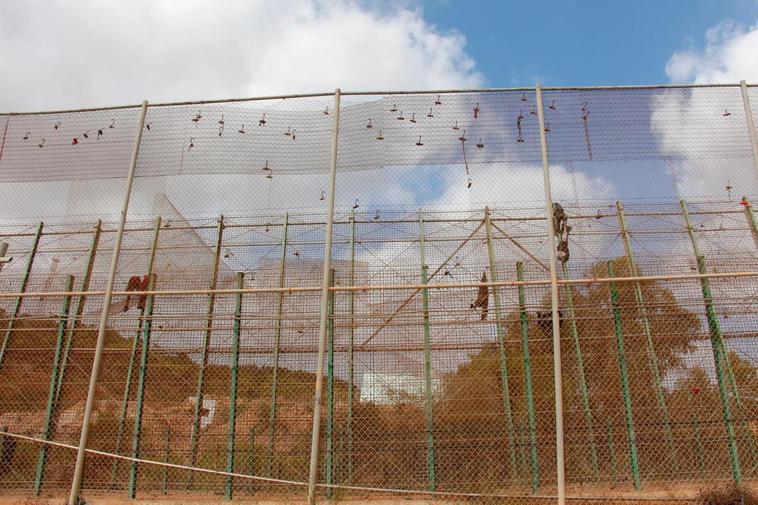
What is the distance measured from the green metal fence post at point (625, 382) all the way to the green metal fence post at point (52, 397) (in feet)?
23.2

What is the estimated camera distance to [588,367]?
7230 mm

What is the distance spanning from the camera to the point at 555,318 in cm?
443

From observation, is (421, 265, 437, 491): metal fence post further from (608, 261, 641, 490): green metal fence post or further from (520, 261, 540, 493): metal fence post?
(608, 261, 641, 490): green metal fence post

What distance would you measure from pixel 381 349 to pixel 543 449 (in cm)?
263

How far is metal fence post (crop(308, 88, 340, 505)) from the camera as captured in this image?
4227mm

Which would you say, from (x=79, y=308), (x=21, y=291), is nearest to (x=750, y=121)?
(x=79, y=308)

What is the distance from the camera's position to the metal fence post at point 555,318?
4.22 m

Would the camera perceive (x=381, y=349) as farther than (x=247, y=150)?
Yes

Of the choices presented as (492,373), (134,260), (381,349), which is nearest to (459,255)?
(492,373)

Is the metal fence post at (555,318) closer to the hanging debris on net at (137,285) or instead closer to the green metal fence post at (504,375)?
the green metal fence post at (504,375)

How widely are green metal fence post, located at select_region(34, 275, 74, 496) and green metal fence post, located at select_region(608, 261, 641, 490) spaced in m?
7.06

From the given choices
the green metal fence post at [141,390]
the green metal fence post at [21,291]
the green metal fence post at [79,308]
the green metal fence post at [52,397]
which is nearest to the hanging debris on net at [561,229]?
the green metal fence post at [141,390]

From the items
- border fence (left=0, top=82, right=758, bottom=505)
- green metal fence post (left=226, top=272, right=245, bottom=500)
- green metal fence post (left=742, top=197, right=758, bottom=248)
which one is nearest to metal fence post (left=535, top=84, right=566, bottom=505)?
border fence (left=0, top=82, right=758, bottom=505)

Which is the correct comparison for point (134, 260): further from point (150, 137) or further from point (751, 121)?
point (751, 121)
